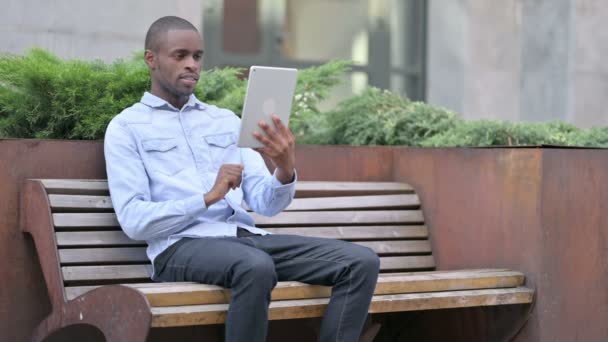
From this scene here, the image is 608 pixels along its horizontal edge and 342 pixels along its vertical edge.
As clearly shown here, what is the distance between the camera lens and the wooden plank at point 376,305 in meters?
3.80

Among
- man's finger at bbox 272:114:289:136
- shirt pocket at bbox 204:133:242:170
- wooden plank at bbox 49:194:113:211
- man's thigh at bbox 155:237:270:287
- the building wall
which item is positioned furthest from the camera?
the building wall

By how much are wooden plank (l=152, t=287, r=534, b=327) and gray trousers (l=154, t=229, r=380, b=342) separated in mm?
70

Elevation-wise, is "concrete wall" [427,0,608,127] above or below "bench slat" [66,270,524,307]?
above

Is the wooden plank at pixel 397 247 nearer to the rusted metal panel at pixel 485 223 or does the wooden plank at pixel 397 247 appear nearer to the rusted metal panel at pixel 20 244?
the rusted metal panel at pixel 485 223

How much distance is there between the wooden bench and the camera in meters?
3.84

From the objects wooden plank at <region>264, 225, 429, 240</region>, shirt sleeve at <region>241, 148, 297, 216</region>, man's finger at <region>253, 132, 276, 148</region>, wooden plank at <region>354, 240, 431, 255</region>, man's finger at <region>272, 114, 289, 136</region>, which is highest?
man's finger at <region>272, 114, 289, 136</region>

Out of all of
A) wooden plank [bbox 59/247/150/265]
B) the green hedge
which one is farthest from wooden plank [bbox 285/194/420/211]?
wooden plank [bbox 59/247/150/265]

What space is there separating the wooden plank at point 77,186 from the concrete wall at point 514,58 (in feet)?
21.2

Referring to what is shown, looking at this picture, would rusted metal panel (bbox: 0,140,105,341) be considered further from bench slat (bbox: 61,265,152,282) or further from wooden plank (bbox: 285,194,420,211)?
wooden plank (bbox: 285,194,420,211)

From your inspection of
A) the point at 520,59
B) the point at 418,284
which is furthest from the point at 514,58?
the point at 418,284

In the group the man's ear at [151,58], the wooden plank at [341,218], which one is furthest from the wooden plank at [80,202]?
the wooden plank at [341,218]

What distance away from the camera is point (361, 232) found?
16.8 feet

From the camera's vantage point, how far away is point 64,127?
491 cm

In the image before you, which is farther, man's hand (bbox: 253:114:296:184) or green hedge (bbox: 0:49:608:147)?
green hedge (bbox: 0:49:608:147)
